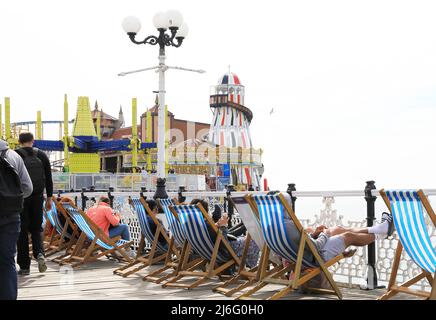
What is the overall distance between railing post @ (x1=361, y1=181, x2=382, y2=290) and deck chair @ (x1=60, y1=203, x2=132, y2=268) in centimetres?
323

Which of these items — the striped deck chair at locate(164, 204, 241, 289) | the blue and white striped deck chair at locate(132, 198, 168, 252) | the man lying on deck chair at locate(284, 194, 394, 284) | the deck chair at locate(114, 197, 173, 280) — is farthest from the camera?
the blue and white striped deck chair at locate(132, 198, 168, 252)

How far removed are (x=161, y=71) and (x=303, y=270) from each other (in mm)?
9151

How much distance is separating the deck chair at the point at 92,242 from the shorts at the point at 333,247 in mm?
3357

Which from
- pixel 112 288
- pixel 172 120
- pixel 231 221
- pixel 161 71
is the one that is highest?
pixel 172 120

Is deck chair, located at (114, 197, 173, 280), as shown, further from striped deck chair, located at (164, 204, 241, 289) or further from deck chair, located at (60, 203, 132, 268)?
striped deck chair, located at (164, 204, 241, 289)

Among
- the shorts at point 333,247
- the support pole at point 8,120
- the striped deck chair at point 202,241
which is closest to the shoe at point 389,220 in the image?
the shorts at point 333,247

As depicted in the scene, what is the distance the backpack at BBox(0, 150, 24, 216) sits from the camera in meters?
4.57

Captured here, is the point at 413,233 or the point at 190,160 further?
the point at 190,160

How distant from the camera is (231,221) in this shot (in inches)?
365

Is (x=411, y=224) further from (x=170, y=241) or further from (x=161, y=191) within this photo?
(x=161, y=191)

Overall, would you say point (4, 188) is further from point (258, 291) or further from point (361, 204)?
point (361, 204)

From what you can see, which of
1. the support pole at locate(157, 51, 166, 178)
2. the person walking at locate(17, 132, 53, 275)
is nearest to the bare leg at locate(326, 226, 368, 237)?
the person walking at locate(17, 132, 53, 275)
